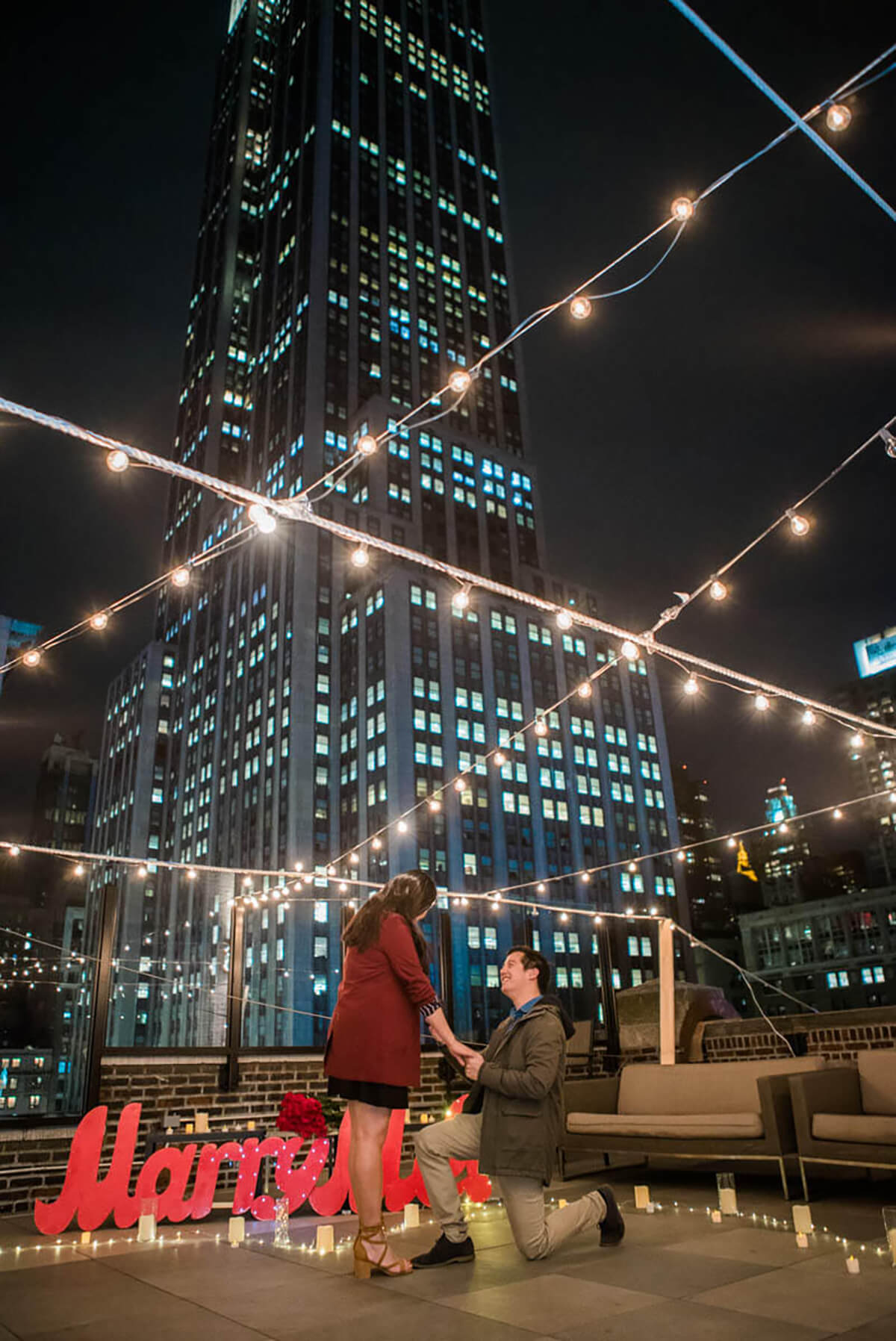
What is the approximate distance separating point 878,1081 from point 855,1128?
0.64 meters

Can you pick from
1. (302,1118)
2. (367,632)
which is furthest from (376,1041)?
(367,632)

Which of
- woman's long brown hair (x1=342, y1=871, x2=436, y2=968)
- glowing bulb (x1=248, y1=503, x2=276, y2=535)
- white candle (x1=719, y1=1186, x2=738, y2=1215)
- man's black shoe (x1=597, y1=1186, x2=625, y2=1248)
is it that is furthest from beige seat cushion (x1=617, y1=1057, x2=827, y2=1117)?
glowing bulb (x1=248, y1=503, x2=276, y2=535)

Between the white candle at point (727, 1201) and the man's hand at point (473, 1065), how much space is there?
1843 mm

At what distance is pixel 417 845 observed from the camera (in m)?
51.8

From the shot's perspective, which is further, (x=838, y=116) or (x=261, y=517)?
(x=261, y=517)

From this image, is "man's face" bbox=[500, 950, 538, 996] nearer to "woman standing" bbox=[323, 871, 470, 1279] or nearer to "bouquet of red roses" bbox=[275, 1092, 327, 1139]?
"woman standing" bbox=[323, 871, 470, 1279]

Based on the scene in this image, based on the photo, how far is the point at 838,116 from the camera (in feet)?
12.1

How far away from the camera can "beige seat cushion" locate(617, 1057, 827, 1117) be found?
521 cm

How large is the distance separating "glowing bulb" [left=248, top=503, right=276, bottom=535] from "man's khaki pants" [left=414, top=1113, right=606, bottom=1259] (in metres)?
3.27

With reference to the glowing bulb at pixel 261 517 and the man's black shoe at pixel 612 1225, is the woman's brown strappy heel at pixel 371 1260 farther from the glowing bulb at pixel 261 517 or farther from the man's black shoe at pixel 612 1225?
the glowing bulb at pixel 261 517

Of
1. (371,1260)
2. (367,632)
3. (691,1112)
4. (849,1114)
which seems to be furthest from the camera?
(367,632)

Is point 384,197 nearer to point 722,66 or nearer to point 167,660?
point 167,660

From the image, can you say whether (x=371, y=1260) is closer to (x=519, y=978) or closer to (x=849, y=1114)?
(x=519, y=978)

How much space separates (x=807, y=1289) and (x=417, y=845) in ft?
164
